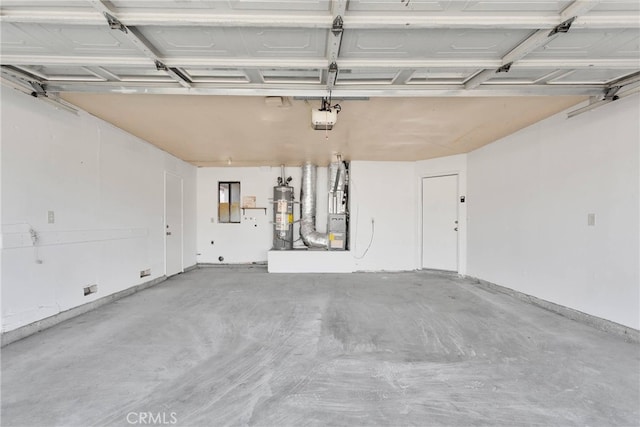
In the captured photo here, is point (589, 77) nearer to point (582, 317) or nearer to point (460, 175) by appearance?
point (582, 317)

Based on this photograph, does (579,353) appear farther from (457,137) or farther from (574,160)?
(457,137)

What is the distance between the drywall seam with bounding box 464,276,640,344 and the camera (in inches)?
97.9

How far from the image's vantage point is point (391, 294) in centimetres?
397

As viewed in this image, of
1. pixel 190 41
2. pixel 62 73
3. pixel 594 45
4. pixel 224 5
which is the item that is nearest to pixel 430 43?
pixel 594 45

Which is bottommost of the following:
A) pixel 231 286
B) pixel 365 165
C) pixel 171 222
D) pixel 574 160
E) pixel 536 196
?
pixel 231 286

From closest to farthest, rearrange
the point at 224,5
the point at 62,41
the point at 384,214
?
the point at 224,5 < the point at 62,41 < the point at 384,214

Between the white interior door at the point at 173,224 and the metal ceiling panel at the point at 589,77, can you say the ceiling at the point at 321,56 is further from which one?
the white interior door at the point at 173,224

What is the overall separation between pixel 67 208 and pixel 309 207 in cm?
394

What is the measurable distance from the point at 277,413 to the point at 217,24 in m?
2.22

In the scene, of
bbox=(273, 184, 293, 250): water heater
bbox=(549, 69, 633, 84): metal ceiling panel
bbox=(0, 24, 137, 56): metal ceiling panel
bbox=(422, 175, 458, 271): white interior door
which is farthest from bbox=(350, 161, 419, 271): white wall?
bbox=(0, 24, 137, 56): metal ceiling panel

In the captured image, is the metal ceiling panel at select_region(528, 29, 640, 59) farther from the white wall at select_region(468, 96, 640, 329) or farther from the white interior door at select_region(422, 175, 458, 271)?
the white interior door at select_region(422, 175, 458, 271)

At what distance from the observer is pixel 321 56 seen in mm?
1946

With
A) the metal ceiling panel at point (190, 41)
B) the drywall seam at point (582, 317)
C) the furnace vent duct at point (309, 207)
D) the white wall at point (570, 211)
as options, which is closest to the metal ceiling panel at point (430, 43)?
the metal ceiling panel at point (190, 41)

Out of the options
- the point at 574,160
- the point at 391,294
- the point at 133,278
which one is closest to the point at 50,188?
the point at 133,278
